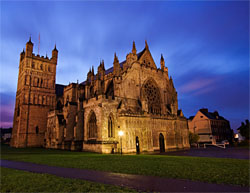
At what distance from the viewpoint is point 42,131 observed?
154 ft

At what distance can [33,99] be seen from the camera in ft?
158

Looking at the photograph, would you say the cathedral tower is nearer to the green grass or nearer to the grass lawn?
the grass lawn

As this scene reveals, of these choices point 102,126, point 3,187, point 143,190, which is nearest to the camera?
point 143,190

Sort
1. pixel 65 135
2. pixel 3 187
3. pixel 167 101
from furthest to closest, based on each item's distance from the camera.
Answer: pixel 167 101
pixel 65 135
pixel 3 187

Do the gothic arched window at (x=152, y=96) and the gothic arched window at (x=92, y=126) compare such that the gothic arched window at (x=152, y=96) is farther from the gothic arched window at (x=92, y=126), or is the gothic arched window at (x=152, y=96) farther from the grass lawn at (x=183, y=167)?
the grass lawn at (x=183, y=167)

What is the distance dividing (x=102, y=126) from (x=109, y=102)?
14.2 feet

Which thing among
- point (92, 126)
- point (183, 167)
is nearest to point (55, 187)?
point (183, 167)

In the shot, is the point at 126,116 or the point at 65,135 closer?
the point at 126,116

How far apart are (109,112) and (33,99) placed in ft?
102

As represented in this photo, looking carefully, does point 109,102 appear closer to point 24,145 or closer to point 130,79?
point 130,79

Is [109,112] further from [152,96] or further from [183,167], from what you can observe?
[183,167]

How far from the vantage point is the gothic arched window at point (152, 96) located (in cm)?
3712

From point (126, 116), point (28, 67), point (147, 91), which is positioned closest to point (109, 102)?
point (126, 116)

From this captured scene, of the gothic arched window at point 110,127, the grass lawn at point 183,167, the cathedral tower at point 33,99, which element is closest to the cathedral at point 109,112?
the cathedral tower at point 33,99
